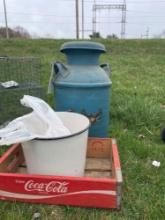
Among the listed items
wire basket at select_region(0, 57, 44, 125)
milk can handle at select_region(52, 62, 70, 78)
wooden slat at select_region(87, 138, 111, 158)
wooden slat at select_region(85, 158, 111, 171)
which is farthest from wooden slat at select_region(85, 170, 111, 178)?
wire basket at select_region(0, 57, 44, 125)

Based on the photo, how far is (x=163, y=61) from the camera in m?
8.70

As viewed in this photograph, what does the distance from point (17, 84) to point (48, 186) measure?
1447 millimetres

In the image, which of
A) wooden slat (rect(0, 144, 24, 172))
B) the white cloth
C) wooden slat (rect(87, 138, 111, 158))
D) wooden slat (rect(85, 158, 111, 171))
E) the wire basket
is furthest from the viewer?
the wire basket

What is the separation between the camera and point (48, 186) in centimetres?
159

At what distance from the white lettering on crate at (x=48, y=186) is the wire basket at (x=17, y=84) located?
128 cm

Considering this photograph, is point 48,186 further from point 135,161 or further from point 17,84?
point 17,84

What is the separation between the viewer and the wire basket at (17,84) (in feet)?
8.98

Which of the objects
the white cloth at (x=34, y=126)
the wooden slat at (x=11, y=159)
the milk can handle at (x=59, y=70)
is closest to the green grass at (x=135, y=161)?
the wooden slat at (x=11, y=159)

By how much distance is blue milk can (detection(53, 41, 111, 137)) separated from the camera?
85.5 inches

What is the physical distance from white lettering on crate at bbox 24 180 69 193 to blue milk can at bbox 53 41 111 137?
76 cm

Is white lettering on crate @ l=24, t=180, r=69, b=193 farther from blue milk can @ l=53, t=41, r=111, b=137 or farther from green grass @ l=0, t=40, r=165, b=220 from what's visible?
blue milk can @ l=53, t=41, r=111, b=137

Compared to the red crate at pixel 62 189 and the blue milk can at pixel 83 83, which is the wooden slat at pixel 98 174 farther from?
the blue milk can at pixel 83 83

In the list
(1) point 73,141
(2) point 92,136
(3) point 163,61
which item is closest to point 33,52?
(3) point 163,61

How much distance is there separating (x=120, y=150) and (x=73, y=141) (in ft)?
2.49
